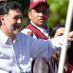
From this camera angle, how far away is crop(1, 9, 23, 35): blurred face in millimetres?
2814

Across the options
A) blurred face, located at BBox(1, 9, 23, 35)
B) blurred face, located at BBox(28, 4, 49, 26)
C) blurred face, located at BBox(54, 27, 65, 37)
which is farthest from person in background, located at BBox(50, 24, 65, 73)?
blurred face, located at BBox(1, 9, 23, 35)

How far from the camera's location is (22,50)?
2834 millimetres

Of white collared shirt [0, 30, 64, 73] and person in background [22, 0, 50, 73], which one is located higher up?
person in background [22, 0, 50, 73]

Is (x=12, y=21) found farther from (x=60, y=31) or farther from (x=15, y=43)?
(x=60, y=31)

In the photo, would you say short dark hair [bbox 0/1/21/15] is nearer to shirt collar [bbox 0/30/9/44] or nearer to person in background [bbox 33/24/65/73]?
shirt collar [bbox 0/30/9/44]

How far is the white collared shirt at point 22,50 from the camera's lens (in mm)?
2797

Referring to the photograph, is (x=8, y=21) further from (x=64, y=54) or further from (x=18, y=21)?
(x=64, y=54)

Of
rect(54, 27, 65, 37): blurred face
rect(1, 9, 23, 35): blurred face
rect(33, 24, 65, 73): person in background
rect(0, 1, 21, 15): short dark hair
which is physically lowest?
rect(33, 24, 65, 73): person in background

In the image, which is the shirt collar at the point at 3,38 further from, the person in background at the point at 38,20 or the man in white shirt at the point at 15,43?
the person in background at the point at 38,20

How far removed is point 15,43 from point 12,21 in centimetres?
17

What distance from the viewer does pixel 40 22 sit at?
286 centimetres

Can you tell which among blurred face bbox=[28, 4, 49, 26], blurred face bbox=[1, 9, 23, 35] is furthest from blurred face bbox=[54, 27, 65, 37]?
blurred face bbox=[1, 9, 23, 35]

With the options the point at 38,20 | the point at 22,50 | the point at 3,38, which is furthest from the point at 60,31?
the point at 3,38

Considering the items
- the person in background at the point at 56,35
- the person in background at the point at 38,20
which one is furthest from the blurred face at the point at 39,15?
the person in background at the point at 56,35
